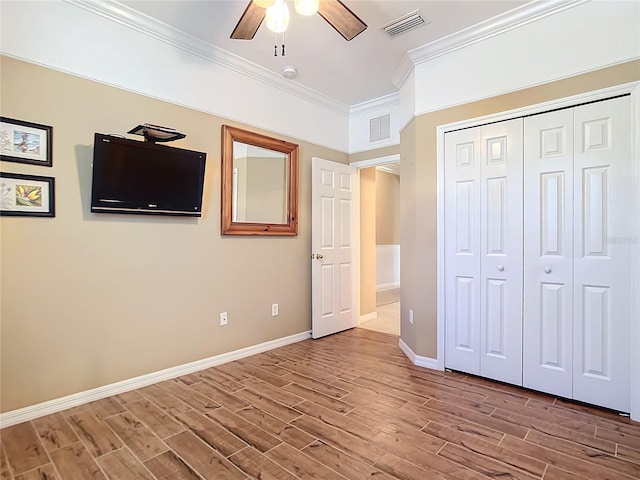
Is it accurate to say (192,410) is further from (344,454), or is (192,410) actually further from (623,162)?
(623,162)

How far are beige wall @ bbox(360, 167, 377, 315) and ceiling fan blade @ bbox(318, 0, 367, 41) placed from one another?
2702 mm

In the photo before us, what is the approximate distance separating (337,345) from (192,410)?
186 cm

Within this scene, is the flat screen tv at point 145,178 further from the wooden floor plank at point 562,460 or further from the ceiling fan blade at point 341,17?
the wooden floor plank at point 562,460

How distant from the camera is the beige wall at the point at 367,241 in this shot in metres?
4.85

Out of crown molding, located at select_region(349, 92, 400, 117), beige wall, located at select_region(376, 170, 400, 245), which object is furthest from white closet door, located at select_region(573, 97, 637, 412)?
beige wall, located at select_region(376, 170, 400, 245)

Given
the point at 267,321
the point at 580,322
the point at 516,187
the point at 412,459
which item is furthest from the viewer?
the point at 267,321

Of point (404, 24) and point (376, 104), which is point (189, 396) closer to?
point (404, 24)

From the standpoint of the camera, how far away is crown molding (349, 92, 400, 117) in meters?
4.14

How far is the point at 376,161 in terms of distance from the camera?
4.40m

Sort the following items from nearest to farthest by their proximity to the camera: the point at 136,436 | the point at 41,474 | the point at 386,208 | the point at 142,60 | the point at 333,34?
the point at 41,474 → the point at 136,436 → the point at 142,60 → the point at 333,34 → the point at 386,208

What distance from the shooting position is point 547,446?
1954 millimetres

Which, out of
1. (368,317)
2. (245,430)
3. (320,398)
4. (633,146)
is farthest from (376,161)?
(245,430)

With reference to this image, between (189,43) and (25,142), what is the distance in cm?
A: 151

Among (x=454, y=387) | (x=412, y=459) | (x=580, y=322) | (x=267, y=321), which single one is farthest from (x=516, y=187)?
(x=267, y=321)
